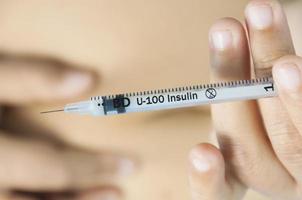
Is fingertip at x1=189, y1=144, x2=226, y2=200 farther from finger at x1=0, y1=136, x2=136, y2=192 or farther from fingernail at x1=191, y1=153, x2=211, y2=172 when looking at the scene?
finger at x1=0, y1=136, x2=136, y2=192

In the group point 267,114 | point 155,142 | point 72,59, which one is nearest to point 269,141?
point 267,114

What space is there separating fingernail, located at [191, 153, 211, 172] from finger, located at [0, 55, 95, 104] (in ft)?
0.69

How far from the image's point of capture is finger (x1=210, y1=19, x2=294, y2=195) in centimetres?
74

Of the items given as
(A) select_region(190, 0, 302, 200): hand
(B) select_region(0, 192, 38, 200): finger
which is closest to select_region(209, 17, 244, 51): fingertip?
(A) select_region(190, 0, 302, 200): hand

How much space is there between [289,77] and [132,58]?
11.0 inches

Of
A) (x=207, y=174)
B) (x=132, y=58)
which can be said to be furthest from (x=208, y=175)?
(x=132, y=58)

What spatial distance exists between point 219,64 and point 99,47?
0.64 feet

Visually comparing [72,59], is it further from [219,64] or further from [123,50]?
[219,64]

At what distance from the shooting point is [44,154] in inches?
35.4

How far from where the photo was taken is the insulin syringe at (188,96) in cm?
70

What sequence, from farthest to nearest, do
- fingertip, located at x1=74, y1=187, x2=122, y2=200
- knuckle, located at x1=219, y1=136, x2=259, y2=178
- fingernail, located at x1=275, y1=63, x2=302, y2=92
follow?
1. fingertip, located at x1=74, y1=187, x2=122, y2=200
2. knuckle, located at x1=219, y1=136, x2=259, y2=178
3. fingernail, located at x1=275, y1=63, x2=302, y2=92

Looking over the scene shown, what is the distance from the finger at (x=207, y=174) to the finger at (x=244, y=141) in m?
0.04

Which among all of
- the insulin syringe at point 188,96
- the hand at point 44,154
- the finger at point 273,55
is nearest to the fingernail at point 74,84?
the hand at point 44,154

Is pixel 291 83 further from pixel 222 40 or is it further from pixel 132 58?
pixel 132 58
